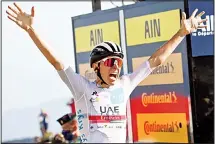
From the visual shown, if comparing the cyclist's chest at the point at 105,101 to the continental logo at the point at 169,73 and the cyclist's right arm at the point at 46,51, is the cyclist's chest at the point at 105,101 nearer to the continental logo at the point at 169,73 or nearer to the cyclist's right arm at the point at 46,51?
the cyclist's right arm at the point at 46,51

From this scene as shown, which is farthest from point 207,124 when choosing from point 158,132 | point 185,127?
point 158,132

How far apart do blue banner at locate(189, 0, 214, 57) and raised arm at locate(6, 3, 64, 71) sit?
1987 millimetres

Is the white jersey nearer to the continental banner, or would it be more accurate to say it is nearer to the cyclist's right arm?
the cyclist's right arm

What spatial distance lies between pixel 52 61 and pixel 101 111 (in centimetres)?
43

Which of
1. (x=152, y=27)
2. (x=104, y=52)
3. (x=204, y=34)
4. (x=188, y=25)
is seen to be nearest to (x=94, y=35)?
(x=152, y=27)

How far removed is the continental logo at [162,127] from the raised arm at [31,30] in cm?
207

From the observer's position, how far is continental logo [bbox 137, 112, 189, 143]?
4.81 metres

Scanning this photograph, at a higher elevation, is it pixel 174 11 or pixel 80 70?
pixel 174 11

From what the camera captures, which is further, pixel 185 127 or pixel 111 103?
pixel 185 127

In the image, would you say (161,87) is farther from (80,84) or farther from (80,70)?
(80,84)

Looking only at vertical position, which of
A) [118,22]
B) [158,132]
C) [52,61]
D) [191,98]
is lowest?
[158,132]

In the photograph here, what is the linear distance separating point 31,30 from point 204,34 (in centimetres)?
209

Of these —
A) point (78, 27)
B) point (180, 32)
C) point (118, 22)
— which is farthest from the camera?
point (78, 27)

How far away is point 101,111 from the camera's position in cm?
315
